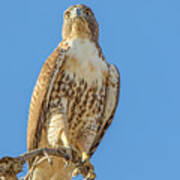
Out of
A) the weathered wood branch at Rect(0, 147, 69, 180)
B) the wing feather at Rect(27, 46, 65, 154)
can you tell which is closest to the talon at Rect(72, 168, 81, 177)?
the wing feather at Rect(27, 46, 65, 154)

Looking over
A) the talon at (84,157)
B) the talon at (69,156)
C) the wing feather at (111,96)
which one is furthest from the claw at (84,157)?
the wing feather at (111,96)

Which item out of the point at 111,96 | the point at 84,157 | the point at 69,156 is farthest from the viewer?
the point at 111,96

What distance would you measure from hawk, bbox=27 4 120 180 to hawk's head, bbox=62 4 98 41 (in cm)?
11

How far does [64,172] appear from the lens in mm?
7992

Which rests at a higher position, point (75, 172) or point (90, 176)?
point (75, 172)

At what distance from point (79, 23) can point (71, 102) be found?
45.7 inches

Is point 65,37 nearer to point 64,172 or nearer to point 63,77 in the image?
point 63,77

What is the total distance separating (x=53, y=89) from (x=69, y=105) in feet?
0.92

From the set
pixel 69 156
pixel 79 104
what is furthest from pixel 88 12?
pixel 69 156

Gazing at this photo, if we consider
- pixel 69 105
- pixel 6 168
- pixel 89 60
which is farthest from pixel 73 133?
pixel 6 168

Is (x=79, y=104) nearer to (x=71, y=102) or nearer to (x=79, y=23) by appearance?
(x=71, y=102)

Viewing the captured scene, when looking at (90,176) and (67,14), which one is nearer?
(90,176)

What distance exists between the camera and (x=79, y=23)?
346 inches

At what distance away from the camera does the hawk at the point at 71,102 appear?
8055mm
